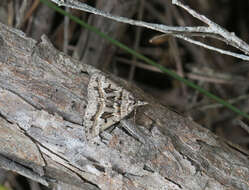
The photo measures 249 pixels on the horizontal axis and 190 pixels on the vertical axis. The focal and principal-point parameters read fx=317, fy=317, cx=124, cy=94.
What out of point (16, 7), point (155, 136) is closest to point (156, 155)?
point (155, 136)

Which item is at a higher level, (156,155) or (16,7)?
(16,7)

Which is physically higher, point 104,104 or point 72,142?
point 104,104

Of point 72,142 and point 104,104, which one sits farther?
point 104,104

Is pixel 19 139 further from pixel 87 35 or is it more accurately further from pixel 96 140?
→ pixel 87 35
